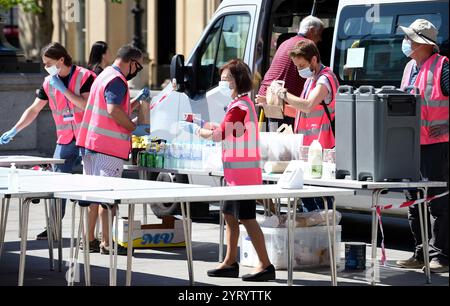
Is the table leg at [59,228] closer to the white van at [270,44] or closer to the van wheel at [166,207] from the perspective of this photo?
the van wheel at [166,207]

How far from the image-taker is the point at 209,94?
14.0 metres

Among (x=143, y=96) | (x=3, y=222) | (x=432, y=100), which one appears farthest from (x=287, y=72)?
(x=3, y=222)

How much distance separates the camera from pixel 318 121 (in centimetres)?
1132

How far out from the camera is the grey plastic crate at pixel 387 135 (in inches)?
399

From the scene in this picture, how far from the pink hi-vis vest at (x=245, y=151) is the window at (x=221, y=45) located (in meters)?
3.58

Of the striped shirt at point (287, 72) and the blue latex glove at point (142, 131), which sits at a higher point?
the striped shirt at point (287, 72)

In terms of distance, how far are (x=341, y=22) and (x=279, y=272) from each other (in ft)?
9.54

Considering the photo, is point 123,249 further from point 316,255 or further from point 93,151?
point 316,255

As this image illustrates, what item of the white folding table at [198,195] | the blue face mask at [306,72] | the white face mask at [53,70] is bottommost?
the white folding table at [198,195]

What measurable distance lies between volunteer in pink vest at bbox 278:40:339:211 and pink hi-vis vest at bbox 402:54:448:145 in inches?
32.5

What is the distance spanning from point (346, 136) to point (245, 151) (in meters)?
0.78

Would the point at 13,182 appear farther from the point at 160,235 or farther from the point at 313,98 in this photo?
the point at 160,235

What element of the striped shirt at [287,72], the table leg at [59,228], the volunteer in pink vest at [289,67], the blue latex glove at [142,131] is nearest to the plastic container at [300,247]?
the table leg at [59,228]
